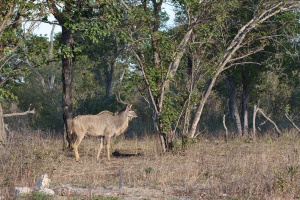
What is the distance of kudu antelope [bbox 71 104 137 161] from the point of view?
17391 mm

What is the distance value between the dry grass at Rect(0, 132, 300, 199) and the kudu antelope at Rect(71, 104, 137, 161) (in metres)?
0.72

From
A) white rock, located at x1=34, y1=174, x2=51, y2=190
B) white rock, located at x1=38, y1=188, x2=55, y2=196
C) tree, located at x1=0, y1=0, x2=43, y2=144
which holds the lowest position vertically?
white rock, located at x1=38, y1=188, x2=55, y2=196

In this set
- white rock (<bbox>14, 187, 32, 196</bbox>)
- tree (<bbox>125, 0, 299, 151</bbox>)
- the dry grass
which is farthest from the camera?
tree (<bbox>125, 0, 299, 151</bbox>)

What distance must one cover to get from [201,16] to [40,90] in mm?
18659

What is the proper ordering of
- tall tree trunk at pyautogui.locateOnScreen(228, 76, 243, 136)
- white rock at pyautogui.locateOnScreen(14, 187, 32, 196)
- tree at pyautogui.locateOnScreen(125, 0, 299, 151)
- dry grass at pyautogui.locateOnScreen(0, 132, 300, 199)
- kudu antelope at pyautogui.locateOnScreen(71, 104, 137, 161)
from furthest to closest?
tall tree trunk at pyautogui.locateOnScreen(228, 76, 243, 136), kudu antelope at pyautogui.locateOnScreen(71, 104, 137, 161), tree at pyautogui.locateOnScreen(125, 0, 299, 151), dry grass at pyautogui.locateOnScreen(0, 132, 300, 199), white rock at pyautogui.locateOnScreen(14, 187, 32, 196)

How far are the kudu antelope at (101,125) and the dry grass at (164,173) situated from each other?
722mm

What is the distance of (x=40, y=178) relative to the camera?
1170cm

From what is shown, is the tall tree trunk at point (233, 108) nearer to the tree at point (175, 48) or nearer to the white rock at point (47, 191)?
the tree at point (175, 48)

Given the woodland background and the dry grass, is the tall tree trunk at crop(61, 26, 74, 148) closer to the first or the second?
the woodland background

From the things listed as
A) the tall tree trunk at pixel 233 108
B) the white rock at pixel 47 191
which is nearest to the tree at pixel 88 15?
the white rock at pixel 47 191

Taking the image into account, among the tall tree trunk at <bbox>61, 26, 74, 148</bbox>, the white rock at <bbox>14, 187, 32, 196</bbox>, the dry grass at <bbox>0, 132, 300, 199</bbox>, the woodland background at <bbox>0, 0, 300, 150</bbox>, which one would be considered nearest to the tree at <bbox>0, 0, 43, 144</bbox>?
the woodland background at <bbox>0, 0, 300, 150</bbox>

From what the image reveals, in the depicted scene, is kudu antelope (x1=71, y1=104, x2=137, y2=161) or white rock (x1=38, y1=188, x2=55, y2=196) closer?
white rock (x1=38, y1=188, x2=55, y2=196)

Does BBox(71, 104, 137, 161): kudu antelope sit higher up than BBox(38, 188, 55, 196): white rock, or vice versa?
BBox(71, 104, 137, 161): kudu antelope

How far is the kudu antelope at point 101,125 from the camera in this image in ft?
57.1
